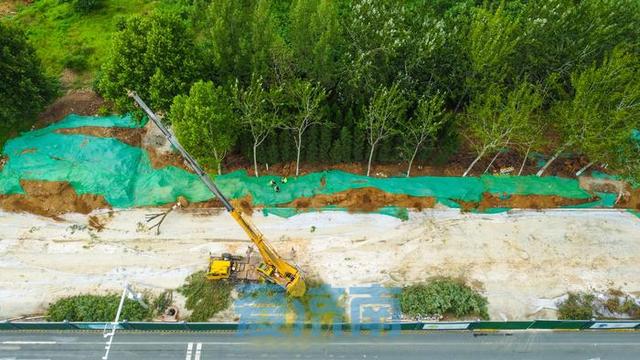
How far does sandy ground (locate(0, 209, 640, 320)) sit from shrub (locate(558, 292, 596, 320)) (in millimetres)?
719

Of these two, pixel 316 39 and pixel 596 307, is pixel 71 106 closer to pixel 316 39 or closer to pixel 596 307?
pixel 316 39

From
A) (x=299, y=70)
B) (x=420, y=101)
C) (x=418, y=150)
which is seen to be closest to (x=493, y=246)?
(x=418, y=150)

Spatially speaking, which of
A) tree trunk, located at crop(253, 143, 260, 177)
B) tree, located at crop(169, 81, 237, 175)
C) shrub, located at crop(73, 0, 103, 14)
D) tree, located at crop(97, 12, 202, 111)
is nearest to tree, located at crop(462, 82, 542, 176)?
tree trunk, located at crop(253, 143, 260, 177)

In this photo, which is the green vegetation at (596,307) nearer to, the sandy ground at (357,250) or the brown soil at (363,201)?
the sandy ground at (357,250)

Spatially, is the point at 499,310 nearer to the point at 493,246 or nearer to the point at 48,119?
the point at 493,246

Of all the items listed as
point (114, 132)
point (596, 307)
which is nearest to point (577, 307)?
point (596, 307)

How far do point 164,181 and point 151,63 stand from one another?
339 inches

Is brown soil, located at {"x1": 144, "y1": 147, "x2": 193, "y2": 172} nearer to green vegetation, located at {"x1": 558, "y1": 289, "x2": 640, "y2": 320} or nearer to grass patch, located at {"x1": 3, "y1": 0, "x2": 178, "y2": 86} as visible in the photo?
grass patch, located at {"x1": 3, "y1": 0, "x2": 178, "y2": 86}

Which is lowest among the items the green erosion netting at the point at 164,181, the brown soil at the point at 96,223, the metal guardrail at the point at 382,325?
the metal guardrail at the point at 382,325

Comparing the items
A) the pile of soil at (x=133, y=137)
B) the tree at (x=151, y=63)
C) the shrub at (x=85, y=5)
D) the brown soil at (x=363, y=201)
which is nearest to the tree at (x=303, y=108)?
the brown soil at (x=363, y=201)

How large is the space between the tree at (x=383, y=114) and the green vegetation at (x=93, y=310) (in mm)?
19082

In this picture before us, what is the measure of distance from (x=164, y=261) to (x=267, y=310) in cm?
794

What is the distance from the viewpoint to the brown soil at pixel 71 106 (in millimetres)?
37669

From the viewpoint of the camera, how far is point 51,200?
32781 millimetres
